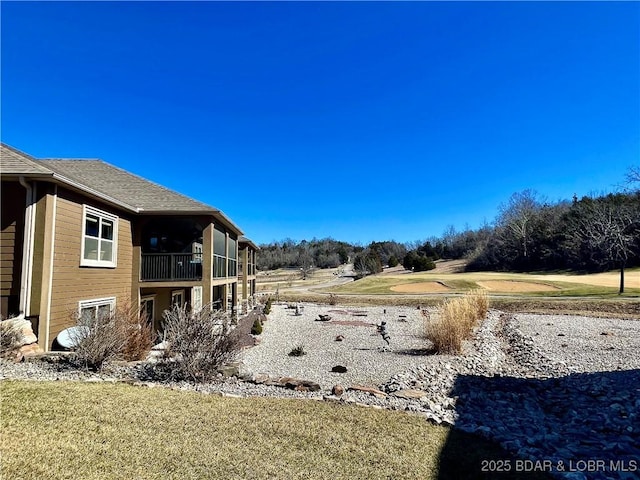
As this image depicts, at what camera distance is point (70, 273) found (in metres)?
8.73

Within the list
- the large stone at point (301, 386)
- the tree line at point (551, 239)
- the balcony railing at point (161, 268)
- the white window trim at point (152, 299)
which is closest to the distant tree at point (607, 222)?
the tree line at point (551, 239)

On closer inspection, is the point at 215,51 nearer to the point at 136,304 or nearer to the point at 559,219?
the point at 136,304

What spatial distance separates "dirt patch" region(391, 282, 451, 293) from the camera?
31438 mm

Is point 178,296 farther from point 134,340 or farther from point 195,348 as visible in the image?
point 195,348

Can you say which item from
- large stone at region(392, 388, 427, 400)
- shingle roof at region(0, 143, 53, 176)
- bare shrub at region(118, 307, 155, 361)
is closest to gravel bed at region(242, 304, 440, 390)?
large stone at region(392, 388, 427, 400)

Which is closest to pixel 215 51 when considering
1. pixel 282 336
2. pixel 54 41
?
pixel 54 41

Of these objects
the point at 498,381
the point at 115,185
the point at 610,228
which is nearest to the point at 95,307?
the point at 115,185

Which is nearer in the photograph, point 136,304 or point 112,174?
point 136,304

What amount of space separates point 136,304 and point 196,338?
6541 millimetres

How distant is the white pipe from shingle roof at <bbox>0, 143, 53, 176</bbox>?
0.62ft

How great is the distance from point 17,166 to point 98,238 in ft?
9.24

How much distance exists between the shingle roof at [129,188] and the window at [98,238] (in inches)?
37.0

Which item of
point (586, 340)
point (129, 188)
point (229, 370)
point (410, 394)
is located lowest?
point (586, 340)

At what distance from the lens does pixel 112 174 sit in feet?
47.7
